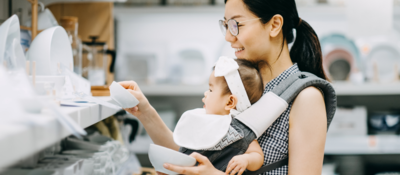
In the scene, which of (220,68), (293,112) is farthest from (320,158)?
(220,68)

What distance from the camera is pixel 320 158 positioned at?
813mm

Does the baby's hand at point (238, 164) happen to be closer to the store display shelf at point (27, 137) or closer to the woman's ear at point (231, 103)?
the woman's ear at point (231, 103)

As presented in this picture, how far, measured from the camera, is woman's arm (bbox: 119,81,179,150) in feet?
2.96

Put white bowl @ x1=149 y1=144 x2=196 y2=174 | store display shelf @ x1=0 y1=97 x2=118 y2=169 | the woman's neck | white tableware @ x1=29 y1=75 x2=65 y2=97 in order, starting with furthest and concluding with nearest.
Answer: the woman's neck
white bowl @ x1=149 y1=144 x2=196 y2=174
white tableware @ x1=29 y1=75 x2=65 y2=97
store display shelf @ x1=0 y1=97 x2=118 y2=169

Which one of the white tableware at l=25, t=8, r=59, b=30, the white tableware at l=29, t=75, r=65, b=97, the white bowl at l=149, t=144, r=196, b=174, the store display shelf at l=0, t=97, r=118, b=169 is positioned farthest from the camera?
the white tableware at l=25, t=8, r=59, b=30

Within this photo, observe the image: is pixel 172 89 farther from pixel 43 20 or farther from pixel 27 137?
pixel 27 137

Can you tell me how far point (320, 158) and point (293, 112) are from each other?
0.15 metres

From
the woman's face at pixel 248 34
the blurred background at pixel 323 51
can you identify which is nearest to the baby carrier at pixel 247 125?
the woman's face at pixel 248 34

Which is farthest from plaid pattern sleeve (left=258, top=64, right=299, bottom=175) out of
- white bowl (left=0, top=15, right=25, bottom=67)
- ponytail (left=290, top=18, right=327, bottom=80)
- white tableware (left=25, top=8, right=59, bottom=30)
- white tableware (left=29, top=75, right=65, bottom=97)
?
white tableware (left=25, top=8, right=59, bottom=30)

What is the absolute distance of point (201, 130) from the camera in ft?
2.80

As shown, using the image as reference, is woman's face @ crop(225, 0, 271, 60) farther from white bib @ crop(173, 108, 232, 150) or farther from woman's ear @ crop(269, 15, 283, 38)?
white bib @ crop(173, 108, 232, 150)

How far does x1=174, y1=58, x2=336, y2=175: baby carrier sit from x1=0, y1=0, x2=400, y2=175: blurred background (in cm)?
84

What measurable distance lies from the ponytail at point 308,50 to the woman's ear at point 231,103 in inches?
12.2

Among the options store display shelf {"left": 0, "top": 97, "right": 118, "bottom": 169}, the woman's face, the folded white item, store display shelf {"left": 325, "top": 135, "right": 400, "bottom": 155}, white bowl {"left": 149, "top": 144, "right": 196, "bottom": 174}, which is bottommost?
store display shelf {"left": 325, "top": 135, "right": 400, "bottom": 155}
